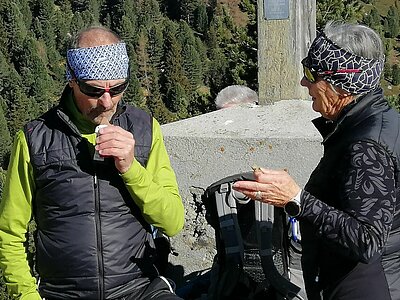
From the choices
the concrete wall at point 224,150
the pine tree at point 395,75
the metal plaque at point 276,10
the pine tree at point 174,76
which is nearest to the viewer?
the concrete wall at point 224,150

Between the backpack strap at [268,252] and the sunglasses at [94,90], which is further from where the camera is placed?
the backpack strap at [268,252]

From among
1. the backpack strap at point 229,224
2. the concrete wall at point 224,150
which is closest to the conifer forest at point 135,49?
the concrete wall at point 224,150

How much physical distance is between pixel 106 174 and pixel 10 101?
53057 millimetres

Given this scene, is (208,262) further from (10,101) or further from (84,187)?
(10,101)

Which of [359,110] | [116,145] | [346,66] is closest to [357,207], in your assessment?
[359,110]

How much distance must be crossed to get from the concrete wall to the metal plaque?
528mm

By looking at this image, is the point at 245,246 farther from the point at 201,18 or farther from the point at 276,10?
the point at 201,18

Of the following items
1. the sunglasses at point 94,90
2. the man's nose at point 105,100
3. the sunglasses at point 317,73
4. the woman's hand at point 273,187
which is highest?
the sunglasses at point 317,73

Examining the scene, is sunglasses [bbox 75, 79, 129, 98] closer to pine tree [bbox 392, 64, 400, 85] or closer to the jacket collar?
the jacket collar

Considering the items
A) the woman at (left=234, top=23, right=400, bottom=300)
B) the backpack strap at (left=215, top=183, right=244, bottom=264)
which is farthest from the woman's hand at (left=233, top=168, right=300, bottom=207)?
the backpack strap at (left=215, top=183, right=244, bottom=264)

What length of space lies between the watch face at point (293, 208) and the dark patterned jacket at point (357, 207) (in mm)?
20

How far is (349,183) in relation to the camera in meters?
2.05

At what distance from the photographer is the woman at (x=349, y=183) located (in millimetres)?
2025

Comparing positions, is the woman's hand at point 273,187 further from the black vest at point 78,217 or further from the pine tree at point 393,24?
the pine tree at point 393,24
